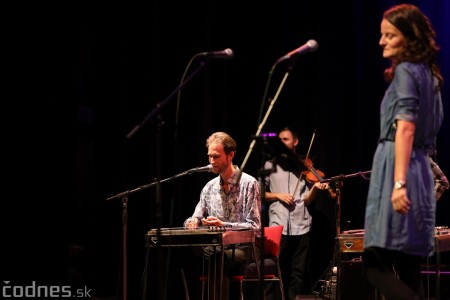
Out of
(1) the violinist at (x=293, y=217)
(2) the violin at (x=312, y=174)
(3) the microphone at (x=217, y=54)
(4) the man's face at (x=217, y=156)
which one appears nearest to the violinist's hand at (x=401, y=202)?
(3) the microphone at (x=217, y=54)

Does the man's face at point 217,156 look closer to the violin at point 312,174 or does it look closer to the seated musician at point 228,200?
the seated musician at point 228,200

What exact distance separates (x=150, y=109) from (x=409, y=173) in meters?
3.63

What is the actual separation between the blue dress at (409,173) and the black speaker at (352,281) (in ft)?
9.18

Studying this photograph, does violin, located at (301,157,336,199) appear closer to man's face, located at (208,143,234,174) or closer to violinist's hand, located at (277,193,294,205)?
violinist's hand, located at (277,193,294,205)

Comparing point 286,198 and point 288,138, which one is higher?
point 288,138

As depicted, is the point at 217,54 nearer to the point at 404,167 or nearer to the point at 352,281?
the point at 404,167

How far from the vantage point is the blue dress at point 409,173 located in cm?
289

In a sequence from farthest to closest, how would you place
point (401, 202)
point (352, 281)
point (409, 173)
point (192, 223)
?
point (352, 281)
point (192, 223)
point (409, 173)
point (401, 202)

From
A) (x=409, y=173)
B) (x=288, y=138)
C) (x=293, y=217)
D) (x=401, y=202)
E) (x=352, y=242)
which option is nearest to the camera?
(x=401, y=202)

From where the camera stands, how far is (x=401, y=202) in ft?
9.23

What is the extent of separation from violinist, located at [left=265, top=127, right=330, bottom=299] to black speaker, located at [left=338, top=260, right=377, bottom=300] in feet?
4.34

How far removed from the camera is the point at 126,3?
6.11 metres

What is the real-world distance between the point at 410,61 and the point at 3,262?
87.3 inches

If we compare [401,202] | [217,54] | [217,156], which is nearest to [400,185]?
[401,202]
